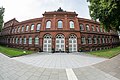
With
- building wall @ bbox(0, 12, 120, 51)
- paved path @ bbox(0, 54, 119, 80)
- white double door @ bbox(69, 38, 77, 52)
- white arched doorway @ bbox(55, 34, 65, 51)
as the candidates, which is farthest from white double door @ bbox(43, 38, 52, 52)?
paved path @ bbox(0, 54, 119, 80)

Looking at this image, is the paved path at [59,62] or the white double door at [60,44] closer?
the paved path at [59,62]

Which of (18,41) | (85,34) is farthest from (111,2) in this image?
(18,41)

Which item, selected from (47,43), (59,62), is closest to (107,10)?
(59,62)

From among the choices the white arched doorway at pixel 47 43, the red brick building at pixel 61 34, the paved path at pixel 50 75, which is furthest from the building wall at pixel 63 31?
the paved path at pixel 50 75

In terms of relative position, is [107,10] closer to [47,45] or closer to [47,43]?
[47,43]

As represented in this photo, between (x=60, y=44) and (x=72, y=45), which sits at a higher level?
(x=60, y=44)

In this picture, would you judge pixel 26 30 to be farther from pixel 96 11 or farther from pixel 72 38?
pixel 96 11

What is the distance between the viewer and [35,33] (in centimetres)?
2772

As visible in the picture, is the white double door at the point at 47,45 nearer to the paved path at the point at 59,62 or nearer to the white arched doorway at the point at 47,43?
the white arched doorway at the point at 47,43

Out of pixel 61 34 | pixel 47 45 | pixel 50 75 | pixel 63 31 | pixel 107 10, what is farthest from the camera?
pixel 47 45

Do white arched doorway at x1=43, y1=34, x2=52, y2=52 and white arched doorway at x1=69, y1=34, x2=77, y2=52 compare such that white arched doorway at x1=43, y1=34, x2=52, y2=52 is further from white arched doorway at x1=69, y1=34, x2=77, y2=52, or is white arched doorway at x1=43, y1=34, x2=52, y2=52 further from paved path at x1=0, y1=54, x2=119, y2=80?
paved path at x1=0, y1=54, x2=119, y2=80

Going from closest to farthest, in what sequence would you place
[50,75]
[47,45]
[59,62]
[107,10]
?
[50,75] → [107,10] → [59,62] → [47,45]

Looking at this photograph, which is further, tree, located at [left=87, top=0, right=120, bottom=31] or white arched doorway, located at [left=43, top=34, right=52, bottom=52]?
white arched doorway, located at [left=43, top=34, right=52, bottom=52]

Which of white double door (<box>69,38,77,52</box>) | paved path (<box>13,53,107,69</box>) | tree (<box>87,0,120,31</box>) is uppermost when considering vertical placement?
tree (<box>87,0,120,31</box>)
